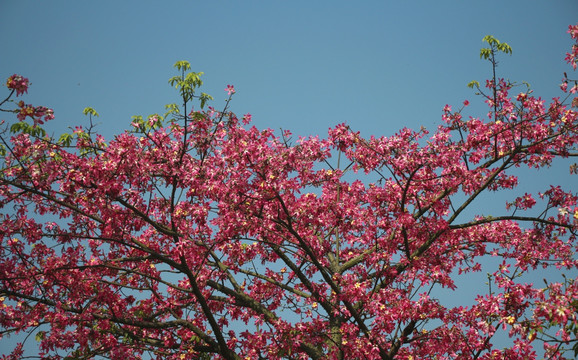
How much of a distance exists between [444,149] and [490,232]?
8.70ft

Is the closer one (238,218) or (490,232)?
(238,218)

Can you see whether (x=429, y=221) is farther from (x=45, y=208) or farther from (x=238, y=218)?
(x=45, y=208)

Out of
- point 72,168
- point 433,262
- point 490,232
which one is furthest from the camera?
point 490,232

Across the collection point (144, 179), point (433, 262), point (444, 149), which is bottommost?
point (433, 262)

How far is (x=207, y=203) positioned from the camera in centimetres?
952

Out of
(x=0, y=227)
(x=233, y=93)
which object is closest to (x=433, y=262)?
(x=233, y=93)

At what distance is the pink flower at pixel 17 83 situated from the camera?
6.93 meters

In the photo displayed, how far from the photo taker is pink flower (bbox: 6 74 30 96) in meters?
6.93

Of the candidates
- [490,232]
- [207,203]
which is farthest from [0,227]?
[490,232]

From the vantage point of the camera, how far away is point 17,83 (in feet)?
22.8

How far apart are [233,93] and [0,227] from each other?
14.2ft

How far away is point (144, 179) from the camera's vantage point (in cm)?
920

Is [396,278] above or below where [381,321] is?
above

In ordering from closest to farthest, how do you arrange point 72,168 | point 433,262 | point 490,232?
point 72,168
point 433,262
point 490,232
